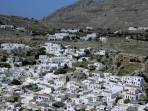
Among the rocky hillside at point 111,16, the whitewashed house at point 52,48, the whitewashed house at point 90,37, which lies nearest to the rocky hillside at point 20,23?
the rocky hillside at point 111,16

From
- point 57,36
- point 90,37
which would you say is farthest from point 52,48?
point 90,37

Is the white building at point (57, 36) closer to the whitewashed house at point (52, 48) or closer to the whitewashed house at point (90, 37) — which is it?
the whitewashed house at point (90, 37)

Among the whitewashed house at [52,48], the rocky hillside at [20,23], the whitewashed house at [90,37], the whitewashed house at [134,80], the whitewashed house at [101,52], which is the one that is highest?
the rocky hillside at [20,23]

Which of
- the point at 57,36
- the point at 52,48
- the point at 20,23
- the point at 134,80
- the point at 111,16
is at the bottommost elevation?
the point at 134,80

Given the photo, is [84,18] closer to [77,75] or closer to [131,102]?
[77,75]

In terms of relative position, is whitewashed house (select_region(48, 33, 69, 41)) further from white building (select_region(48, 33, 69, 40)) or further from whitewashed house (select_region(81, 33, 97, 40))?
whitewashed house (select_region(81, 33, 97, 40))

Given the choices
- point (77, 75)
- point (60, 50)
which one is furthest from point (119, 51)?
point (77, 75)

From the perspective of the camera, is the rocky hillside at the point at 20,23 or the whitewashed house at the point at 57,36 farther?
the rocky hillside at the point at 20,23

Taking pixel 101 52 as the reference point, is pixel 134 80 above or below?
below

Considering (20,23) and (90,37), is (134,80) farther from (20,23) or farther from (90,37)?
(20,23)
